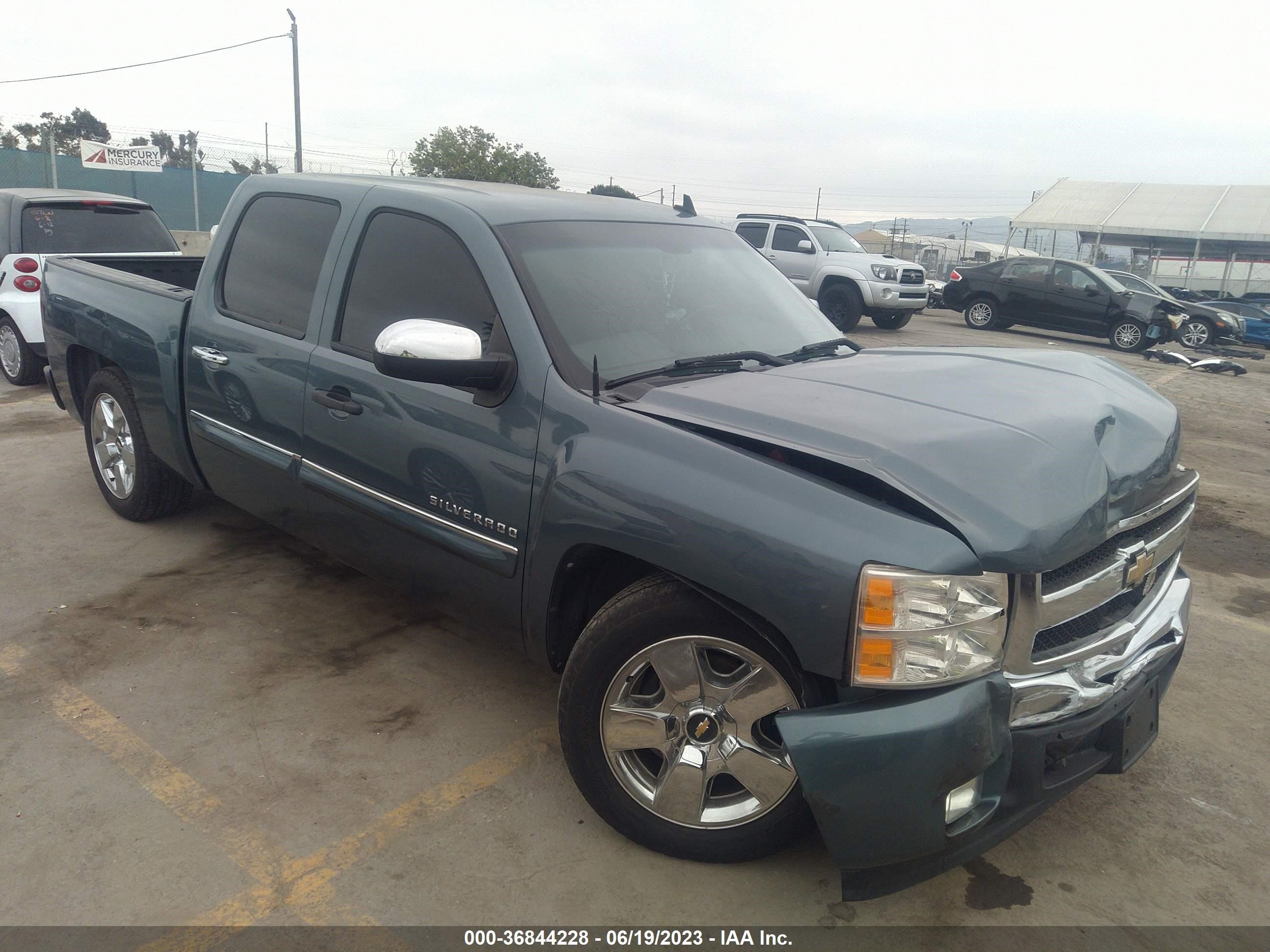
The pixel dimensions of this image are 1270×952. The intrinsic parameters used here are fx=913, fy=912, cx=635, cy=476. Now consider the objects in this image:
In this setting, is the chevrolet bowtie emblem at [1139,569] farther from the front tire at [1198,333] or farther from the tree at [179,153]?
the tree at [179,153]

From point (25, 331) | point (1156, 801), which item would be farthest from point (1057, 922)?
point (25, 331)

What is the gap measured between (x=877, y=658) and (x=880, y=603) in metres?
0.13

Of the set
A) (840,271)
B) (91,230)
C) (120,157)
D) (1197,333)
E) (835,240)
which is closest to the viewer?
(91,230)

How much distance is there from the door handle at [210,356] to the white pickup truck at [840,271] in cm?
1210

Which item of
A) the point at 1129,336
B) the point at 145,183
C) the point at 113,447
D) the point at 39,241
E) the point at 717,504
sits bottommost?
the point at 1129,336

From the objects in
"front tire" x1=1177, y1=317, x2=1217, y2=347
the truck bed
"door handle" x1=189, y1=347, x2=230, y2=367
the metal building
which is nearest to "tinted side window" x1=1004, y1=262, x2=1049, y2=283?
"front tire" x1=1177, y1=317, x2=1217, y2=347

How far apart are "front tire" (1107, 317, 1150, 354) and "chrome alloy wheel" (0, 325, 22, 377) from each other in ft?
55.3

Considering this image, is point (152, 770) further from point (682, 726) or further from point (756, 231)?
point (756, 231)

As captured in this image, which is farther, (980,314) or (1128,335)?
(980,314)

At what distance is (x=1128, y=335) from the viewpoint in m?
16.8

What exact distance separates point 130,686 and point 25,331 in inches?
242

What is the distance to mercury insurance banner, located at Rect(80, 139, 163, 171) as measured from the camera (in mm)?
21906

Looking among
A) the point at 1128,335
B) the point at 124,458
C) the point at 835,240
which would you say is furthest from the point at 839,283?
the point at 124,458

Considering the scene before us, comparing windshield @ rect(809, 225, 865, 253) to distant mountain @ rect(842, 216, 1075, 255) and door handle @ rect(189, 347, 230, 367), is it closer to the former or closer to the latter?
distant mountain @ rect(842, 216, 1075, 255)
